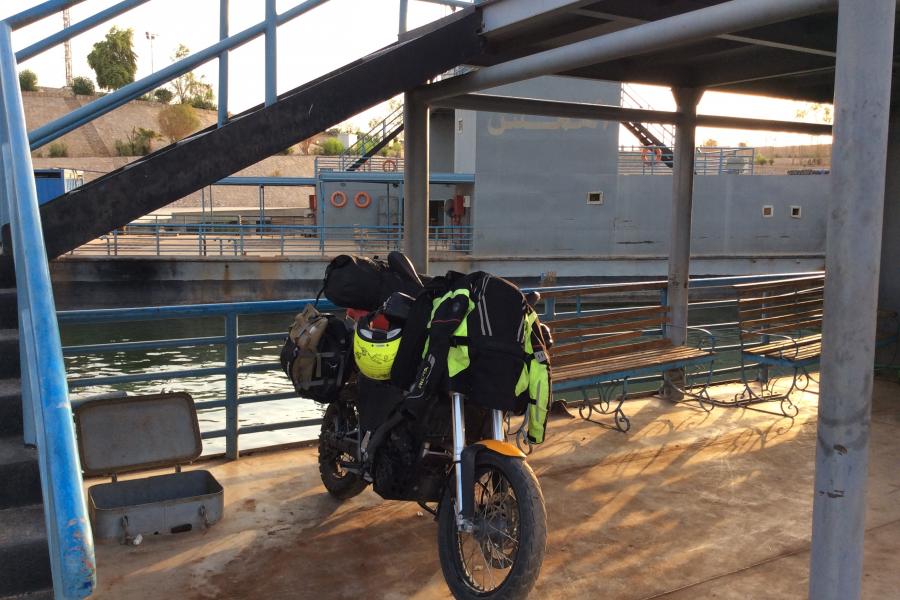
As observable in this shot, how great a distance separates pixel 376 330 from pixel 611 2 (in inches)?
102

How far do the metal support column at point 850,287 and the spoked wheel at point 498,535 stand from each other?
973mm

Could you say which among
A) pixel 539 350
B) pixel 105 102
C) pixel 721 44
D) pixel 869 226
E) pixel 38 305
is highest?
pixel 721 44

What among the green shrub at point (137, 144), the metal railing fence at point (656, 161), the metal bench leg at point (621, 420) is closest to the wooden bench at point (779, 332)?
the metal bench leg at point (621, 420)

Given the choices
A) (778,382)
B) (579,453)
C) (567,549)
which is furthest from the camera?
(778,382)

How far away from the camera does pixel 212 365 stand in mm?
16266

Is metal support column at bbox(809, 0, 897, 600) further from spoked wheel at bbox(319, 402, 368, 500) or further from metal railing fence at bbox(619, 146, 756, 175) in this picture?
Answer: metal railing fence at bbox(619, 146, 756, 175)

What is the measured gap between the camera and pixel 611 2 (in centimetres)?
490

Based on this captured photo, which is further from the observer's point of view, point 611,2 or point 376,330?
point 611,2

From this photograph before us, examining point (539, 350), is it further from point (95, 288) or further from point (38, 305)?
point (95, 288)

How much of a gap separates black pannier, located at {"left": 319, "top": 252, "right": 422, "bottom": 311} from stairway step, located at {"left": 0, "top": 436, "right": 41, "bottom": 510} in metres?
1.69

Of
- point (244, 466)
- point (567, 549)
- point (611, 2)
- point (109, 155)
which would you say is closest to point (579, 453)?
point (567, 549)

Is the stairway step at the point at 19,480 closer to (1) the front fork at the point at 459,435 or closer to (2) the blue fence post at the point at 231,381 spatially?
(1) the front fork at the point at 459,435

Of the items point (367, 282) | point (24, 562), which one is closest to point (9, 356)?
point (24, 562)

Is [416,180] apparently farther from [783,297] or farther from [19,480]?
[783,297]
